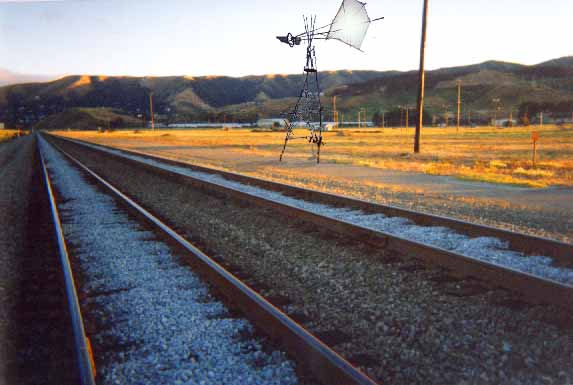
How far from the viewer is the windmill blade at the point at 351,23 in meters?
15.6

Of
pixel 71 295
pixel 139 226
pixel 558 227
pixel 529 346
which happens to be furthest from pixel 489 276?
pixel 139 226

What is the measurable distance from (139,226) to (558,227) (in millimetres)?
7370

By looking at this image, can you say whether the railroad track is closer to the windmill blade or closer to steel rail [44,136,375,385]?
steel rail [44,136,375,385]

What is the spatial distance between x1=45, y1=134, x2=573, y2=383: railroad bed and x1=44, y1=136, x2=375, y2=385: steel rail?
1.30 ft

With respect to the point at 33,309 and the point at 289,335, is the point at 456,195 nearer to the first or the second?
the point at 289,335

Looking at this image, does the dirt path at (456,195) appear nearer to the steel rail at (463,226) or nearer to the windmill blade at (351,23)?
the steel rail at (463,226)

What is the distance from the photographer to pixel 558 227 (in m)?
7.72

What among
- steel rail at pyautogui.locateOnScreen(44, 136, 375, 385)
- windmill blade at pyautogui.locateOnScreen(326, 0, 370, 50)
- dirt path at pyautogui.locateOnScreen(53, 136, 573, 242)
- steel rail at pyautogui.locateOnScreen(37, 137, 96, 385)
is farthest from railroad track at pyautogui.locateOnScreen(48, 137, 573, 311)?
windmill blade at pyautogui.locateOnScreen(326, 0, 370, 50)

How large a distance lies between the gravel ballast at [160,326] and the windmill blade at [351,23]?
1175 centimetres

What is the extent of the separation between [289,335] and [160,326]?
1.34 m

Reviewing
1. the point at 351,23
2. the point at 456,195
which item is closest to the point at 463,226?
the point at 456,195

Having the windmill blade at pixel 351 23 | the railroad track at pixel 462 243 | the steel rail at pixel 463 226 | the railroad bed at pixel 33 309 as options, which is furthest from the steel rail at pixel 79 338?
the windmill blade at pixel 351 23

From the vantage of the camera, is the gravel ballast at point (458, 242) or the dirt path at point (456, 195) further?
the dirt path at point (456, 195)

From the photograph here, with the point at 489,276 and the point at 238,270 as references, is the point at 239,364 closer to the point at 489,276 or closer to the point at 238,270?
the point at 238,270
